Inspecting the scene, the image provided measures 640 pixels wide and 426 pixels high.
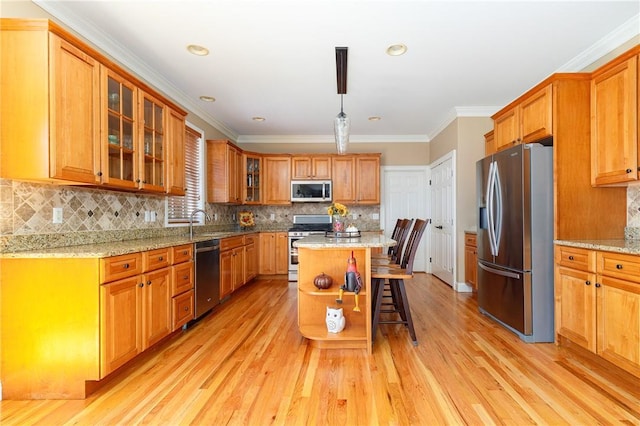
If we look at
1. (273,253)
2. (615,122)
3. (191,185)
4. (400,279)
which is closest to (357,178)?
(273,253)

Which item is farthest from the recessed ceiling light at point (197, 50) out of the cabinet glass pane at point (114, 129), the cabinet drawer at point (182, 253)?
the cabinet drawer at point (182, 253)

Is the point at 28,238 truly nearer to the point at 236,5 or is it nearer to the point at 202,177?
the point at 236,5

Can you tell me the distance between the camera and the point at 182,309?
115 inches

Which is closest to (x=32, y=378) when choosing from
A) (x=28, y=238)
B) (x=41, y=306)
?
(x=41, y=306)

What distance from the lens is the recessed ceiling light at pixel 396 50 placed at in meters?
2.82

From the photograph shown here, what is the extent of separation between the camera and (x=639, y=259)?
6.38ft

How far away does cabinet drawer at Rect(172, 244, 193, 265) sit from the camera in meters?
2.82

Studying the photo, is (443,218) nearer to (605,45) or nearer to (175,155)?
(605,45)

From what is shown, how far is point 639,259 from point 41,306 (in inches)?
143

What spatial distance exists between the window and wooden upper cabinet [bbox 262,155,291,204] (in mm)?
1405

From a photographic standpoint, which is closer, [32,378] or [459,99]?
[32,378]

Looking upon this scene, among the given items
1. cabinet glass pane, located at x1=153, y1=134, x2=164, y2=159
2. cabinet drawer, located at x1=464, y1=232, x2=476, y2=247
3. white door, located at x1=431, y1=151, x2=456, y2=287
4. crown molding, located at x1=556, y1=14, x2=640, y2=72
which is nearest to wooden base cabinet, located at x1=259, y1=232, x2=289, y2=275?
white door, located at x1=431, y1=151, x2=456, y2=287

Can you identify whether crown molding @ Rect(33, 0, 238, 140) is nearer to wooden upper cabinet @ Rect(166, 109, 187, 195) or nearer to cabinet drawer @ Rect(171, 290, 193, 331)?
wooden upper cabinet @ Rect(166, 109, 187, 195)

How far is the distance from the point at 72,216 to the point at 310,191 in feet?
12.5
